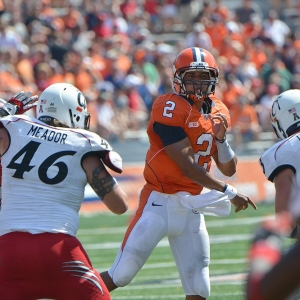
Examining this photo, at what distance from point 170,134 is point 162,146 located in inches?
6.0

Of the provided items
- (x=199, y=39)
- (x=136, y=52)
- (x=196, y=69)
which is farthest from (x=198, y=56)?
(x=199, y=39)

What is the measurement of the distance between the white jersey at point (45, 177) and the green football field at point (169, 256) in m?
1.66

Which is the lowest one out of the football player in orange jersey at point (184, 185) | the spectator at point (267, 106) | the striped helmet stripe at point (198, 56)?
the spectator at point (267, 106)

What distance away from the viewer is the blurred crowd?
14.8 meters

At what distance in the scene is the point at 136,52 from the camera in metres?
17.2

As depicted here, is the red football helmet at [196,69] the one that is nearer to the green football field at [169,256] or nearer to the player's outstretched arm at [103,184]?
the green football field at [169,256]

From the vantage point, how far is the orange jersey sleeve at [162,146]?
18.4 ft

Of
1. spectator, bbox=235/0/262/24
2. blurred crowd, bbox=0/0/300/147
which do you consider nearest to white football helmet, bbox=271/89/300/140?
blurred crowd, bbox=0/0/300/147

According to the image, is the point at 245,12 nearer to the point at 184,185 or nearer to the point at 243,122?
the point at 243,122

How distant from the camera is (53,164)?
4379mm

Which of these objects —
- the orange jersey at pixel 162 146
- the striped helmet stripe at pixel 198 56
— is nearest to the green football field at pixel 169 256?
the orange jersey at pixel 162 146

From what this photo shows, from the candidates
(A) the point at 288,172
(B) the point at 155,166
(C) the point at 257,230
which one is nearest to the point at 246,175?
(B) the point at 155,166

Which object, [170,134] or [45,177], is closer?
[45,177]

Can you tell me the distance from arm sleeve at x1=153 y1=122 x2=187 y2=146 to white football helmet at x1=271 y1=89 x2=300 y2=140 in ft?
2.33
